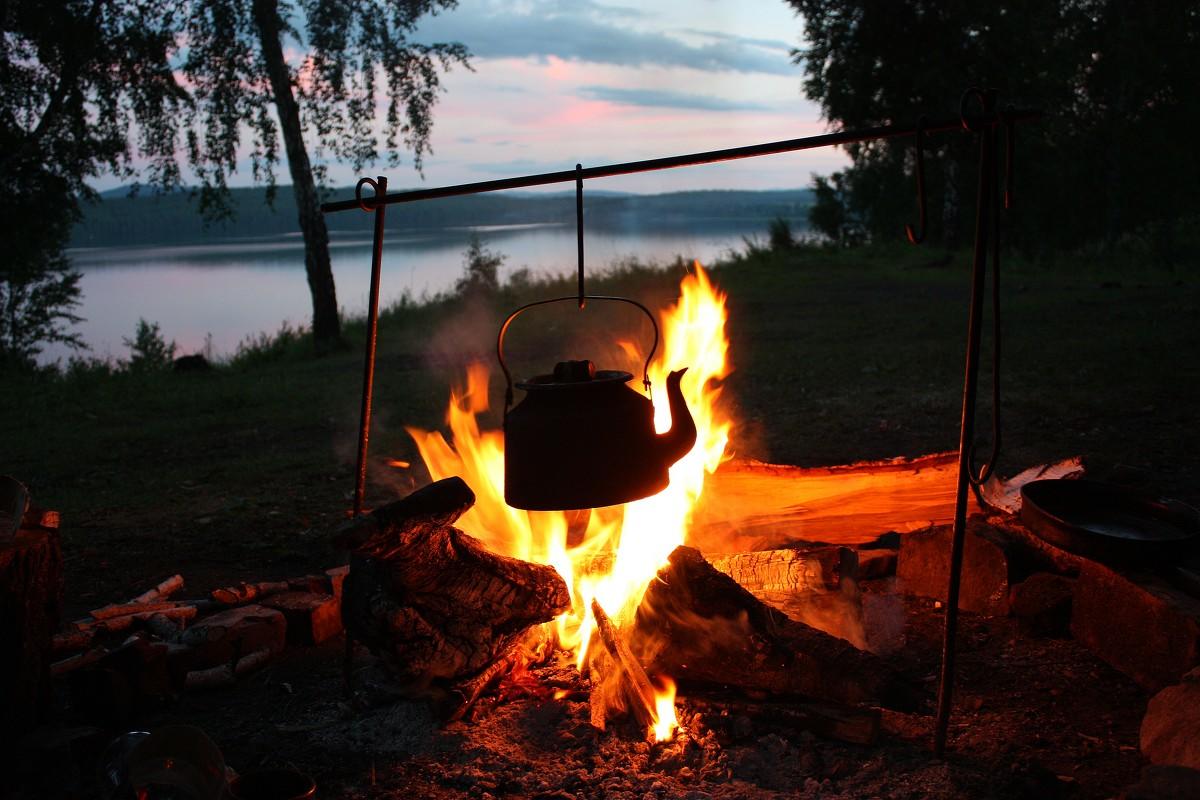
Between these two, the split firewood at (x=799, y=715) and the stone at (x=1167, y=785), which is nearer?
the stone at (x=1167, y=785)

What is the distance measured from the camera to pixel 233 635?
3.25 metres

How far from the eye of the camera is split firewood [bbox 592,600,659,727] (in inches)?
105

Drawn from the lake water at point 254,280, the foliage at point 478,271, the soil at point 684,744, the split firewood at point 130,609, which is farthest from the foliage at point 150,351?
the soil at point 684,744

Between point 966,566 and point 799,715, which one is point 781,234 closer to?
point 966,566

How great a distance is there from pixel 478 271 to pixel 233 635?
46.7 feet

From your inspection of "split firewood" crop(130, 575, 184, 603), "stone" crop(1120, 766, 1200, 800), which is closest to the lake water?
"split firewood" crop(130, 575, 184, 603)

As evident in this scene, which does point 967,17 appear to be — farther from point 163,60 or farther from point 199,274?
point 199,274

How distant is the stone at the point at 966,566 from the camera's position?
11.0 feet

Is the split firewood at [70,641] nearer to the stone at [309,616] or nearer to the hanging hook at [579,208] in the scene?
the stone at [309,616]

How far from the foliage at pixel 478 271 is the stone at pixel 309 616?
13258 millimetres

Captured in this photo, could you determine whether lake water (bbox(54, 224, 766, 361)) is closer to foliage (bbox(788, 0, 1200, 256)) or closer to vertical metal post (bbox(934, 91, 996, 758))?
foliage (bbox(788, 0, 1200, 256))

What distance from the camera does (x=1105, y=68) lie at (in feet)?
74.0

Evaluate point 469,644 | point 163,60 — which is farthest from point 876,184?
point 469,644

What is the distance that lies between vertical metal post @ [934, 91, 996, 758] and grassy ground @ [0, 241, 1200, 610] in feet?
6.30
